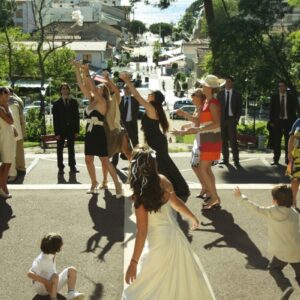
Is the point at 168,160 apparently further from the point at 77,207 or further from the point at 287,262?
the point at 287,262

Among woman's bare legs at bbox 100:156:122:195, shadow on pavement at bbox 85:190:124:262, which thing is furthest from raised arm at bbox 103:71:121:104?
shadow on pavement at bbox 85:190:124:262

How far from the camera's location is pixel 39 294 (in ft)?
17.7

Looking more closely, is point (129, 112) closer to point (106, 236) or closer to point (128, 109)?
point (128, 109)

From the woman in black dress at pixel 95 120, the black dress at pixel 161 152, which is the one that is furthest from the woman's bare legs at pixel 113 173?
the black dress at pixel 161 152

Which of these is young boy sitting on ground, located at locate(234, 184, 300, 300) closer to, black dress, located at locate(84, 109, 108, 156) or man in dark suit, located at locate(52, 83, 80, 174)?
black dress, located at locate(84, 109, 108, 156)

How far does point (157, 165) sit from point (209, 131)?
4.26ft

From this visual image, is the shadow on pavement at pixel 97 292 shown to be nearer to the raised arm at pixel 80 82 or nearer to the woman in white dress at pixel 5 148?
the woman in white dress at pixel 5 148

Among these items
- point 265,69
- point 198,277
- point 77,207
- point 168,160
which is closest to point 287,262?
point 198,277

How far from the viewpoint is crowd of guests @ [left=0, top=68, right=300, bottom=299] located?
14.4ft

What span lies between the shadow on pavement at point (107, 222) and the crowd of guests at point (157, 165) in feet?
1.15

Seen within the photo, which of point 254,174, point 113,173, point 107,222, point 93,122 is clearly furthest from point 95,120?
point 254,174

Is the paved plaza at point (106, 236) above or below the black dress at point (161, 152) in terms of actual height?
below

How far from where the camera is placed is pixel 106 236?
715 cm

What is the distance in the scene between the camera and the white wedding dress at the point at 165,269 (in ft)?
14.3
